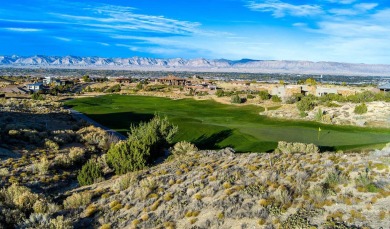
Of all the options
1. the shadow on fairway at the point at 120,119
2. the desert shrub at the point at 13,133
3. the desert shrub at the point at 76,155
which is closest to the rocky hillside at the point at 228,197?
the desert shrub at the point at 76,155

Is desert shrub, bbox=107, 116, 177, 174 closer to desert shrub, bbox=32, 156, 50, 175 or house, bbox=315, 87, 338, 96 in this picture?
desert shrub, bbox=32, 156, 50, 175

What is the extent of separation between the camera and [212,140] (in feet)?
106

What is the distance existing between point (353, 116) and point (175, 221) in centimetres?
3704

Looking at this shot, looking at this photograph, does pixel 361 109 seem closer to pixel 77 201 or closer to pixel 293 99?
pixel 293 99

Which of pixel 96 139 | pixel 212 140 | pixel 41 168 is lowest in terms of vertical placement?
pixel 212 140

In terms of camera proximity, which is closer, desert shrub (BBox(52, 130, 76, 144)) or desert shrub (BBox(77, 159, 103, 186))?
desert shrub (BBox(77, 159, 103, 186))

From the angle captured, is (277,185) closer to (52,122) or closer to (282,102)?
(52,122)

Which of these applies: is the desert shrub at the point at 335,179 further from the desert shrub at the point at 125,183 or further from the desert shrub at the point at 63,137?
the desert shrub at the point at 63,137

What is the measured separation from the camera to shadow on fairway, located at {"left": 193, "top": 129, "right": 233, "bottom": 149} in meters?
30.8

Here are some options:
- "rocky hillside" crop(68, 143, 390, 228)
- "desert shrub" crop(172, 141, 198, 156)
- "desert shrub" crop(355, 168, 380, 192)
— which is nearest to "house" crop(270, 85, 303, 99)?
"desert shrub" crop(172, 141, 198, 156)

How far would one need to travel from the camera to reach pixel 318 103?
5450 cm

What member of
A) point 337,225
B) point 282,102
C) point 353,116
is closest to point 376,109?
point 353,116

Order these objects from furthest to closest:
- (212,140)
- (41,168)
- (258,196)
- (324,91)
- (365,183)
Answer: (324,91), (212,140), (41,168), (258,196), (365,183)

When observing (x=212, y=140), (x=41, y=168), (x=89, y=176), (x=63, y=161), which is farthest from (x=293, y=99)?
(x=89, y=176)
